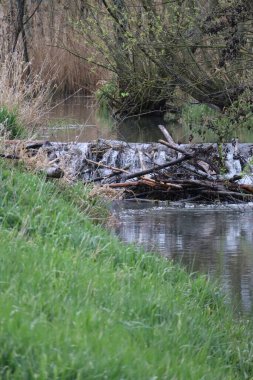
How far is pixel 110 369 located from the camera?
4086 mm

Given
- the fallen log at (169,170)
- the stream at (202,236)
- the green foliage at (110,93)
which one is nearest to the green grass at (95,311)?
the stream at (202,236)

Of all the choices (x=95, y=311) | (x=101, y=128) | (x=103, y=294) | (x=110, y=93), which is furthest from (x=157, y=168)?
(x=110, y=93)

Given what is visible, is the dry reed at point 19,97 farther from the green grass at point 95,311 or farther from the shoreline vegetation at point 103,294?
the green grass at point 95,311

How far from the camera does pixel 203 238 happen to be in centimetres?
1141

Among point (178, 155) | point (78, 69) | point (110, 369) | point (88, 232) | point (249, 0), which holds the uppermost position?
point (78, 69)

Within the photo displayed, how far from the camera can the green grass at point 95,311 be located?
4.11 meters

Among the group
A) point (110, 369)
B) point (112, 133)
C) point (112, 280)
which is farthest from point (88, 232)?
point (112, 133)

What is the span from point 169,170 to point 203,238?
339 cm

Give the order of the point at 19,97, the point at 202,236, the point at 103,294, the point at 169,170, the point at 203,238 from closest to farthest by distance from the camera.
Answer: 1. the point at 103,294
2. the point at 203,238
3. the point at 202,236
4. the point at 169,170
5. the point at 19,97

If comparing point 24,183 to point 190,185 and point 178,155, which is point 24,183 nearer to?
point 190,185

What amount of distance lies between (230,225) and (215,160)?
2753 mm

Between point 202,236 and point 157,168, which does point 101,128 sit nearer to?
point 157,168

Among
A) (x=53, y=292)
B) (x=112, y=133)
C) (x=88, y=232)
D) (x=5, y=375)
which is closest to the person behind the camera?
(x=5, y=375)

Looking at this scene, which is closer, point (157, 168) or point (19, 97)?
point (157, 168)
